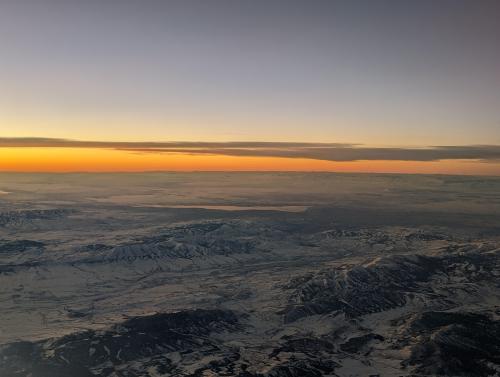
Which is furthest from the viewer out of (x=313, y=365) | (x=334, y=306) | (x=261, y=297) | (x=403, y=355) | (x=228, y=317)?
(x=261, y=297)

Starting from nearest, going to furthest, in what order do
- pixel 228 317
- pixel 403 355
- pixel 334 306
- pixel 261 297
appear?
pixel 403 355 < pixel 228 317 < pixel 334 306 < pixel 261 297

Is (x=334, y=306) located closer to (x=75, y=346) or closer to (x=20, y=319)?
(x=75, y=346)

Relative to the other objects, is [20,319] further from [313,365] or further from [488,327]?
[488,327]

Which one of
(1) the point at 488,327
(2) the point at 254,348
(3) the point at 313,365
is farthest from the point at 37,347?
(1) the point at 488,327

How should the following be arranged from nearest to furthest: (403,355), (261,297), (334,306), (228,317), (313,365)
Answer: (313,365)
(403,355)
(228,317)
(334,306)
(261,297)

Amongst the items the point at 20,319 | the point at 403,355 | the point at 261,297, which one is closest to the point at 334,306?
the point at 261,297

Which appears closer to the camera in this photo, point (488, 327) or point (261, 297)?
point (488, 327)

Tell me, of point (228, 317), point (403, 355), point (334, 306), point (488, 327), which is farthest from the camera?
point (334, 306)

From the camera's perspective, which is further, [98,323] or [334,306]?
[334,306]
